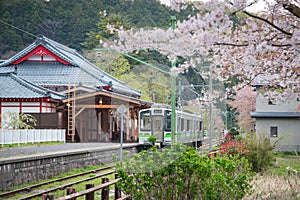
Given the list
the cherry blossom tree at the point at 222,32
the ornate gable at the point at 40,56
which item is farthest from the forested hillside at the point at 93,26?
the ornate gable at the point at 40,56

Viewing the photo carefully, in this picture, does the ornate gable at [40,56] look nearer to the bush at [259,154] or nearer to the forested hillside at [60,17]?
the forested hillside at [60,17]

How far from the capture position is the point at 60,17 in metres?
10.7

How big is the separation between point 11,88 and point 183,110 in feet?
31.3

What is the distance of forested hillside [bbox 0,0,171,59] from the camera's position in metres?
8.27

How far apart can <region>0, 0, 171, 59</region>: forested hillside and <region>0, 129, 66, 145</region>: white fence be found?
5.20 meters

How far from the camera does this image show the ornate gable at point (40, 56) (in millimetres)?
13133

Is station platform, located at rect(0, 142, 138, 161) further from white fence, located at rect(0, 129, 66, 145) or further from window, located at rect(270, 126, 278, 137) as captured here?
window, located at rect(270, 126, 278, 137)

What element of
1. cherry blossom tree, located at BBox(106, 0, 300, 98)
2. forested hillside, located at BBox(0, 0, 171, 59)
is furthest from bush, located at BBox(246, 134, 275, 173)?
cherry blossom tree, located at BBox(106, 0, 300, 98)

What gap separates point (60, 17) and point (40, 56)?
3.41 m

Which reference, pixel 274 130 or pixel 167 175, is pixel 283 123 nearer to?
pixel 274 130

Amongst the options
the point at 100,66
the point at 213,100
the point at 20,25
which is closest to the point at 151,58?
the point at 100,66

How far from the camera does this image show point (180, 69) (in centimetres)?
769

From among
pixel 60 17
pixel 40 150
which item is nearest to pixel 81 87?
pixel 60 17

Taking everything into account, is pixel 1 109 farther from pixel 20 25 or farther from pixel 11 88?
pixel 20 25
